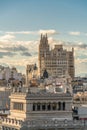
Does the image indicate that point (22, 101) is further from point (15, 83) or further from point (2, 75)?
point (2, 75)

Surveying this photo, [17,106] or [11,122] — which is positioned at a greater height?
[17,106]

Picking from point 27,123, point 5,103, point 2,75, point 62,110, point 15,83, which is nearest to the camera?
point 27,123

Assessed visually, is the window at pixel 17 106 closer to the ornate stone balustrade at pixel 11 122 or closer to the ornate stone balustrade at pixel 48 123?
the ornate stone balustrade at pixel 11 122

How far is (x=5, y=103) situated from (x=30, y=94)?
39421 millimetres

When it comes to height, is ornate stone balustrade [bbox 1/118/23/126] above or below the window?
below

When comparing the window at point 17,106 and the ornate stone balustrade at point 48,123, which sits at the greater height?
the window at point 17,106

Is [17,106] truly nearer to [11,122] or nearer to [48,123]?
[11,122]

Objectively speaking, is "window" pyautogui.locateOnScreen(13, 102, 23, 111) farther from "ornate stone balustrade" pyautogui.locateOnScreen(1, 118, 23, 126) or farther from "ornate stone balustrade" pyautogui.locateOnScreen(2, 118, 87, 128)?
"ornate stone balustrade" pyautogui.locateOnScreen(2, 118, 87, 128)

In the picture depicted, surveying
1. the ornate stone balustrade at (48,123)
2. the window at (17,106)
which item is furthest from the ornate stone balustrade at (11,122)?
the window at (17,106)

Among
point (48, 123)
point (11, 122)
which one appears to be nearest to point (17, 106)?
point (11, 122)

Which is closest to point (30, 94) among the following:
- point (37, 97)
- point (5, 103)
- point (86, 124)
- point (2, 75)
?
point (37, 97)

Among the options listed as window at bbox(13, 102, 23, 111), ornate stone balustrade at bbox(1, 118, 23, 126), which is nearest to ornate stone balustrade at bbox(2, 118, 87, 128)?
ornate stone balustrade at bbox(1, 118, 23, 126)

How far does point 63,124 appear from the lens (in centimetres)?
7838

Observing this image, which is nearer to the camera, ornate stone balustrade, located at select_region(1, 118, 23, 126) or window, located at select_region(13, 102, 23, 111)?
ornate stone balustrade, located at select_region(1, 118, 23, 126)
